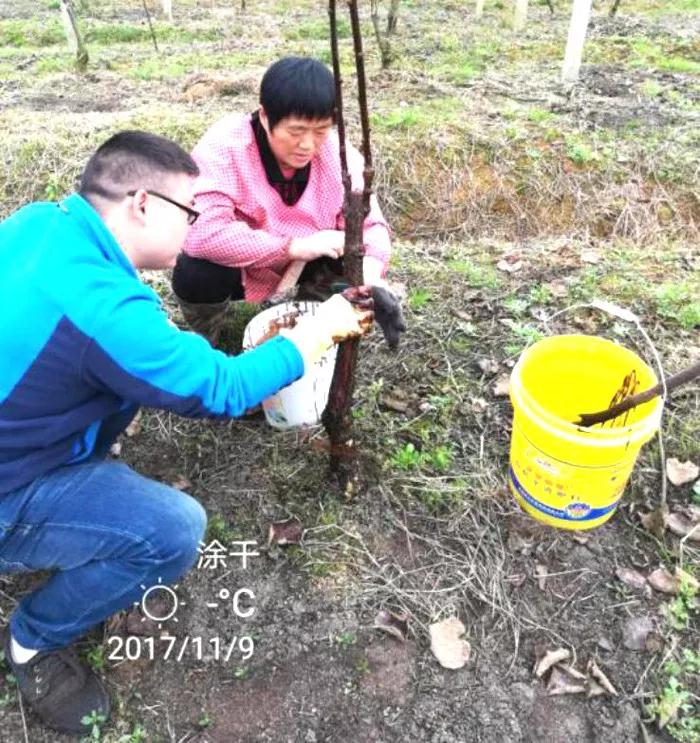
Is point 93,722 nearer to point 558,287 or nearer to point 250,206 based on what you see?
point 250,206

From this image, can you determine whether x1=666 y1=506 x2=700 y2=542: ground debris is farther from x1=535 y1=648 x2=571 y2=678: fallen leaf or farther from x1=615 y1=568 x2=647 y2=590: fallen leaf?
x1=535 y1=648 x2=571 y2=678: fallen leaf

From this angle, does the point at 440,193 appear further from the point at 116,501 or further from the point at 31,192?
the point at 116,501

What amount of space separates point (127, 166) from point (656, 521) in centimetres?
193

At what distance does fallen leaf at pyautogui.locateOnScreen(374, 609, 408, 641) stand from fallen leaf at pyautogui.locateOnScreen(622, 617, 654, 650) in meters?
0.64

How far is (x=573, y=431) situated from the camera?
183cm

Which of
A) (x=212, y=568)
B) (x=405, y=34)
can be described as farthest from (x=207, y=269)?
(x=405, y=34)

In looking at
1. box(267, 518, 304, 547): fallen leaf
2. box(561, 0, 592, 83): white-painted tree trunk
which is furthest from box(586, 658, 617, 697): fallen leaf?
box(561, 0, 592, 83): white-painted tree trunk

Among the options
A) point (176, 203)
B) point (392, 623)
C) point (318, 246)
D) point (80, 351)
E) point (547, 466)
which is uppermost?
point (176, 203)

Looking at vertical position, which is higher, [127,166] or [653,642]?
[127,166]

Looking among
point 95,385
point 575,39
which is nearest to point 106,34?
point 575,39

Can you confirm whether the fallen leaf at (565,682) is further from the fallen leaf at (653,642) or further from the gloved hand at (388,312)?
the gloved hand at (388,312)

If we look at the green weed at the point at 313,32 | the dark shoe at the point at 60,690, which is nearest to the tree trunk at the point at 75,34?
the green weed at the point at 313,32

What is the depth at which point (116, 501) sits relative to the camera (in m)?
1.59

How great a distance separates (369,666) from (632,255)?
9.36 ft
